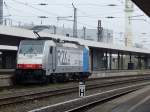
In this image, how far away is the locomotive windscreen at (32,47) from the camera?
104 ft

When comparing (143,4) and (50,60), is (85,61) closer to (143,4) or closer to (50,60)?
(50,60)

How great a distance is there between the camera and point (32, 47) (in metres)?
32.1

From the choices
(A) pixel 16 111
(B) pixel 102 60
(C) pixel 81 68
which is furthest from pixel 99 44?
(A) pixel 16 111

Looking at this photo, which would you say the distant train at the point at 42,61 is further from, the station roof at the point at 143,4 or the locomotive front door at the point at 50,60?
the station roof at the point at 143,4

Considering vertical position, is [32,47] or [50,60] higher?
[32,47]

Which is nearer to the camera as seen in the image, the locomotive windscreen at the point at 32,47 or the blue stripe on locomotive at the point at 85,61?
the locomotive windscreen at the point at 32,47

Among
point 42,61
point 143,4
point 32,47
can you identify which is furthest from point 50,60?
point 143,4

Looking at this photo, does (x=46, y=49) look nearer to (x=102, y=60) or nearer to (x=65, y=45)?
(x=65, y=45)

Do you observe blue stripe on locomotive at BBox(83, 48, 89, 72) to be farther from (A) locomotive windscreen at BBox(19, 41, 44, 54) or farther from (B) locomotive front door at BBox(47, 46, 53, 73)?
(A) locomotive windscreen at BBox(19, 41, 44, 54)

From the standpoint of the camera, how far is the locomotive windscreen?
104ft

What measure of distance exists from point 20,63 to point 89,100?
12251 millimetres

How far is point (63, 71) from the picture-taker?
1389 inches

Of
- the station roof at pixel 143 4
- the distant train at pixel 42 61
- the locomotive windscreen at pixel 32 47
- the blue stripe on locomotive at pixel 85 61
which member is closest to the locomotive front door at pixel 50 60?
the distant train at pixel 42 61

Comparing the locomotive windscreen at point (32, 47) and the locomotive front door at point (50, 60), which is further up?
the locomotive windscreen at point (32, 47)
